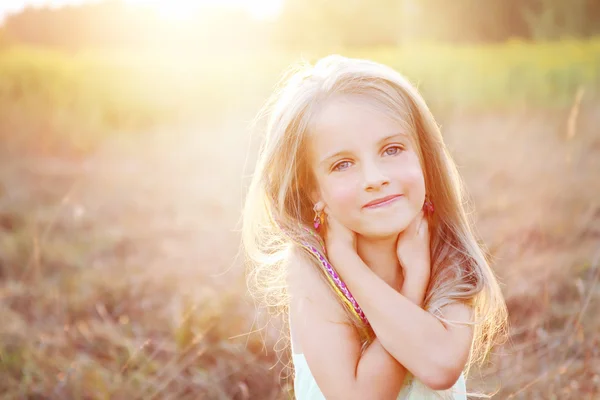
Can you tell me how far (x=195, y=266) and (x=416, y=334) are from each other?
2.72 meters

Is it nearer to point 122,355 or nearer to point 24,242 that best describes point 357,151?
point 122,355

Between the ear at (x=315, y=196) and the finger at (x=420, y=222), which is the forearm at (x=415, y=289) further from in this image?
the ear at (x=315, y=196)

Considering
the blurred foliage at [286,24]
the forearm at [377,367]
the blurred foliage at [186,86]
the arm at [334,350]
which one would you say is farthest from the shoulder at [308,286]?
the blurred foliage at [286,24]

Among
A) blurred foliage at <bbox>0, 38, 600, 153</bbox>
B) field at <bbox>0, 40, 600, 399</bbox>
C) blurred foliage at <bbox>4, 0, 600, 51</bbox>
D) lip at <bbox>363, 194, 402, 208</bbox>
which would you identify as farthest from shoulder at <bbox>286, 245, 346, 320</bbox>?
blurred foliage at <bbox>4, 0, 600, 51</bbox>

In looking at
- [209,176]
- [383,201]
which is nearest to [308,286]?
[383,201]

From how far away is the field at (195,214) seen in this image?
257cm

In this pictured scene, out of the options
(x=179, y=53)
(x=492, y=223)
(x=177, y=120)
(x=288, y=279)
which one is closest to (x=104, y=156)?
(x=177, y=120)

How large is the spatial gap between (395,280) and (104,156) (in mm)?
5790

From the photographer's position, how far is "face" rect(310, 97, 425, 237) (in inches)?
59.2

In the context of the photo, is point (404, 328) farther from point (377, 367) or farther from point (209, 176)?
point (209, 176)

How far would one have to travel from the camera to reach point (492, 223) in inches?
165

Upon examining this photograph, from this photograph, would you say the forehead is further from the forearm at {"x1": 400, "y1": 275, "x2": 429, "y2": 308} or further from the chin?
the forearm at {"x1": 400, "y1": 275, "x2": 429, "y2": 308}

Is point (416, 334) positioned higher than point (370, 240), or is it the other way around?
point (370, 240)

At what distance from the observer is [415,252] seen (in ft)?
5.21
